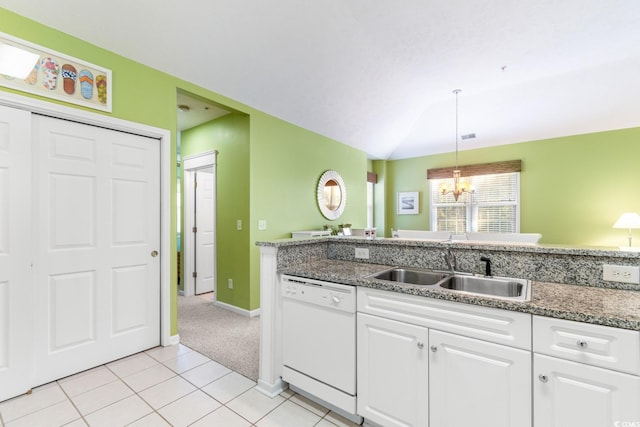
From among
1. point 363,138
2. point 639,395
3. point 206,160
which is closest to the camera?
point 639,395

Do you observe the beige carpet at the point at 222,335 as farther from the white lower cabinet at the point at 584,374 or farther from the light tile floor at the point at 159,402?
the white lower cabinet at the point at 584,374

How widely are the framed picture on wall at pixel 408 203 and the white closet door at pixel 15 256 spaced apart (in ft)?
20.7

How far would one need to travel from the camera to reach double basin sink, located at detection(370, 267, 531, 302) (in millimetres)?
1662

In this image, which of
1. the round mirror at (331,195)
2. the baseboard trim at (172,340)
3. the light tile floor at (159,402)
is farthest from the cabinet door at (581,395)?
the round mirror at (331,195)

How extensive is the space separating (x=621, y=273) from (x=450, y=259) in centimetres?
81

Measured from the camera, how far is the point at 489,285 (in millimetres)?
1764

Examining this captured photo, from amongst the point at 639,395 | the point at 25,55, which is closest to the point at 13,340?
the point at 25,55

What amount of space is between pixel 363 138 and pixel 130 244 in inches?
165

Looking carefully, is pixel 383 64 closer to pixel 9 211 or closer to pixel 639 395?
pixel 639 395

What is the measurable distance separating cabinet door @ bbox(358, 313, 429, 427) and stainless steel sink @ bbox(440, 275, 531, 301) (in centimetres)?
41

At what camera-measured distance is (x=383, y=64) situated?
345cm

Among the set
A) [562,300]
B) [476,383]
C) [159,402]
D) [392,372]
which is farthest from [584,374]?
[159,402]

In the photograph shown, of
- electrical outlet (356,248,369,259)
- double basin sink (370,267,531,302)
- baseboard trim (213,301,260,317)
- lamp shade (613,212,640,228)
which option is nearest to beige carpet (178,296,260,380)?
baseboard trim (213,301,260,317)

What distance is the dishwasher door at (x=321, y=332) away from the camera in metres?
1.73
